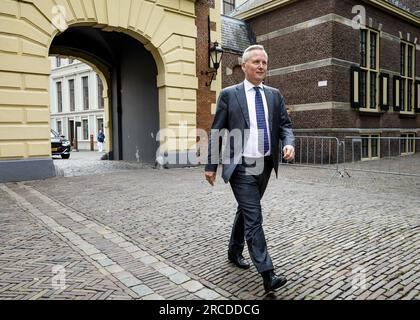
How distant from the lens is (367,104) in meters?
15.4

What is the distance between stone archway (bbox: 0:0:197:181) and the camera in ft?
28.7

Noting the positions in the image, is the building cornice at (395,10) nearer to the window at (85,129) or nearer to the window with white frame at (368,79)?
the window with white frame at (368,79)

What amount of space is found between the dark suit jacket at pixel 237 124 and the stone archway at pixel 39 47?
7.44 metres

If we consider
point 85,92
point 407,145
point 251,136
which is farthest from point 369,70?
point 85,92

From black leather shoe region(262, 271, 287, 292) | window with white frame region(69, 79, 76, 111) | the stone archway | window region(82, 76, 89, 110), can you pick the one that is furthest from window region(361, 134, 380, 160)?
window with white frame region(69, 79, 76, 111)

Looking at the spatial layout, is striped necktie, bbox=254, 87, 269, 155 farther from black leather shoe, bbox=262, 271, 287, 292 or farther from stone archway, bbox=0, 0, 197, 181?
stone archway, bbox=0, 0, 197, 181

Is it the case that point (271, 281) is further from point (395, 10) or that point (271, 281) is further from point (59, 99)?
point (59, 99)

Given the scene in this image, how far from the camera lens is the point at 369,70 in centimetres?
1551

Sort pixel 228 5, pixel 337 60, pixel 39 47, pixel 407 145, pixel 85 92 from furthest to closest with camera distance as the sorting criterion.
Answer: pixel 85 92 < pixel 228 5 < pixel 407 145 < pixel 337 60 < pixel 39 47

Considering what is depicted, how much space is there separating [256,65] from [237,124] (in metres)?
0.51

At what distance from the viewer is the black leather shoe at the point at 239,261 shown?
3.37 m

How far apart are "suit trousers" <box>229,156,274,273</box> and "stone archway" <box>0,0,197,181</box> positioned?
7.66 metres
